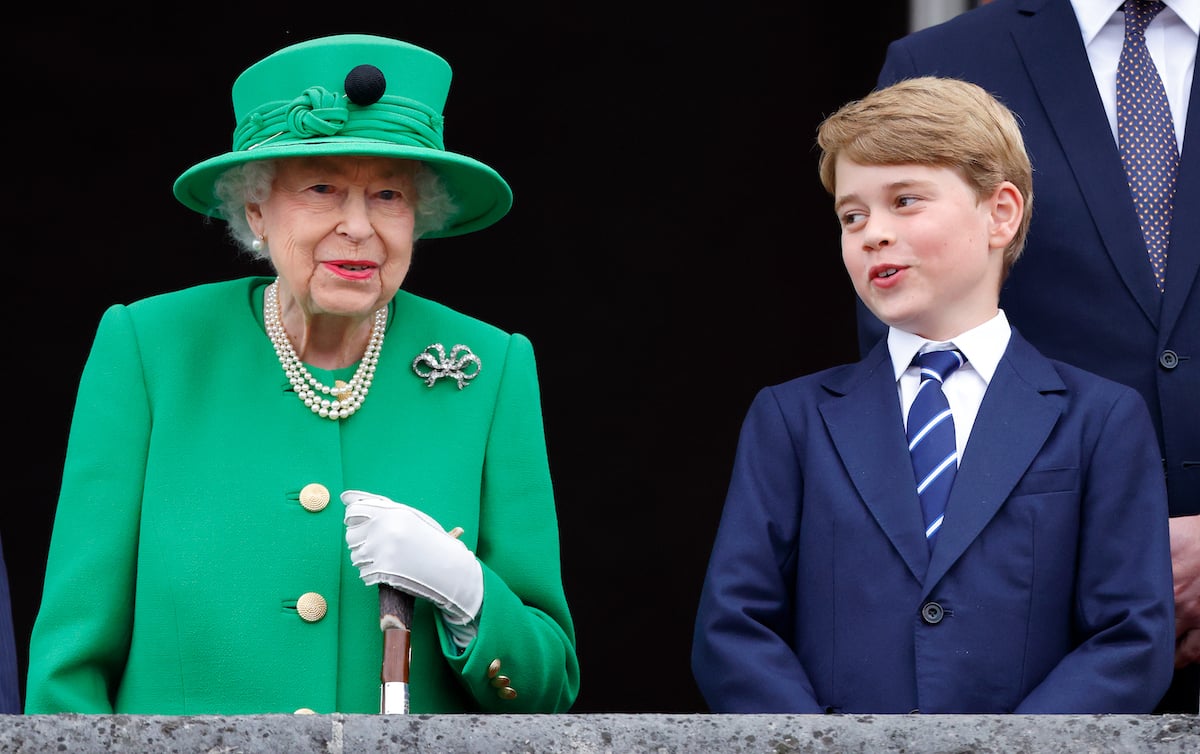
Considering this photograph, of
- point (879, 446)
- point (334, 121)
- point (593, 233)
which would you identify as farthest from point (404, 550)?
point (593, 233)

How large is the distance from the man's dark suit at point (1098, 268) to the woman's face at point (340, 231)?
829 mm

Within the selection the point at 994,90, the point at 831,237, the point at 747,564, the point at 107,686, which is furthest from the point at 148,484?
the point at 831,237

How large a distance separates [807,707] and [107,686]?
40.1 inches

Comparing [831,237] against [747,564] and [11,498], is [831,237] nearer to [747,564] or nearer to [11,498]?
[11,498]

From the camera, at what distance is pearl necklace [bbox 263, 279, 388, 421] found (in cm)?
328

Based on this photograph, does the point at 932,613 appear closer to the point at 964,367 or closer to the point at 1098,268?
the point at 964,367

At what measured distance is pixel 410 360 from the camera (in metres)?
3.35

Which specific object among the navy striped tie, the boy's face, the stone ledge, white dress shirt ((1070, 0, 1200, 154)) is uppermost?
white dress shirt ((1070, 0, 1200, 154))

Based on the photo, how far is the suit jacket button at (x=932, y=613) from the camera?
3115mm

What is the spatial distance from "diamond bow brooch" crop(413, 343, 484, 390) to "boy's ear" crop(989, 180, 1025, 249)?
2.69ft

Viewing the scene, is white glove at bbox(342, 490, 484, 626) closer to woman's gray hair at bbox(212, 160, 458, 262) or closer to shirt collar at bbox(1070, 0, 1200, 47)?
woman's gray hair at bbox(212, 160, 458, 262)

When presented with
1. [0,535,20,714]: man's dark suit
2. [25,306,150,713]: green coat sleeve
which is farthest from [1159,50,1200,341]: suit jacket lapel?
[0,535,20,714]: man's dark suit

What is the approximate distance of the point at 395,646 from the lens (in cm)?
299

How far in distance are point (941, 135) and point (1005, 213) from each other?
0.17 m
